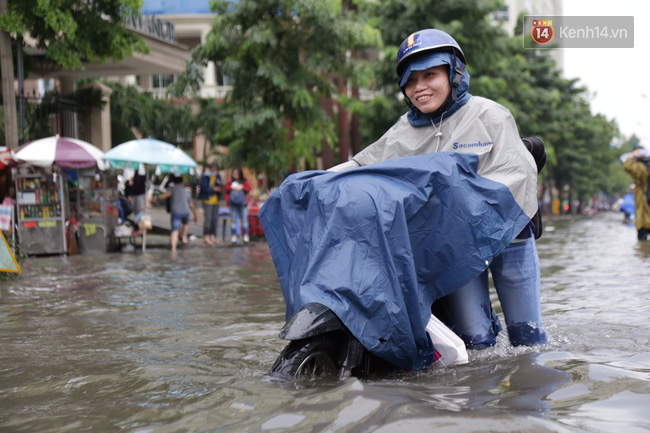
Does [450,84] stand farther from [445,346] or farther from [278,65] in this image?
[278,65]

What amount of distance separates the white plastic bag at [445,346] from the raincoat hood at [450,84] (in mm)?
1039

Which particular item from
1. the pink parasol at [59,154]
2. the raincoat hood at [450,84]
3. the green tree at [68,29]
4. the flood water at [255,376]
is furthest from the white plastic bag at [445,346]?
the pink parasol at [59,154]

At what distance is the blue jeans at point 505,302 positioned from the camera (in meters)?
3.96

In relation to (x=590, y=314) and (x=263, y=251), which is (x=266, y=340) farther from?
(x=263, y=251)

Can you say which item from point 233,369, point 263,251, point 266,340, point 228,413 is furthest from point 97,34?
point 228,413

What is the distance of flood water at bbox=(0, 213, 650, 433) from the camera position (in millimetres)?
2922

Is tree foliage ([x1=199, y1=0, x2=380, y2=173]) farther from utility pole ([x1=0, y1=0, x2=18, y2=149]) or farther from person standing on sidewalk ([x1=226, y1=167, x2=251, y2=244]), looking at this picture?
utility pole ([x1=0, y1=0, x2=18, y2=149])

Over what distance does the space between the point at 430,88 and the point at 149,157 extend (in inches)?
490

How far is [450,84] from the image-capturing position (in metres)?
3.90

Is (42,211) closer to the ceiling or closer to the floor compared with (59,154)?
closer to the floor

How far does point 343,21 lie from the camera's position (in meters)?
18.9

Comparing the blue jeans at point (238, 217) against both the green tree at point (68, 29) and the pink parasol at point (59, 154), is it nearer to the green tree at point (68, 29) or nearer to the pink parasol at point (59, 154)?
the pink parasol at point (59, 154)

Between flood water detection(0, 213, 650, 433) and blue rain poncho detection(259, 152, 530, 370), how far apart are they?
11.8 inches

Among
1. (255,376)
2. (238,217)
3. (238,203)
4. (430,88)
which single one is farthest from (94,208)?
(430,88)
